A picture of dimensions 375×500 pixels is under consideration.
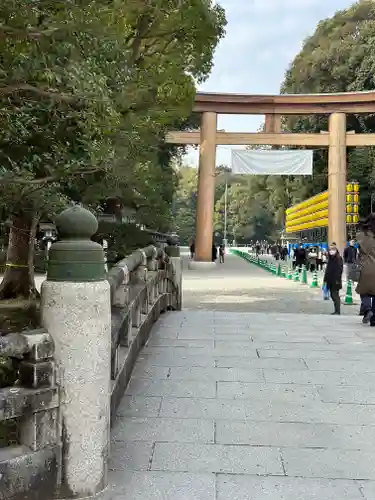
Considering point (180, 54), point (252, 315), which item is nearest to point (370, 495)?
point (252, 315)

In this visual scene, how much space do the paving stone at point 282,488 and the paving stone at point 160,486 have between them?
79 mm

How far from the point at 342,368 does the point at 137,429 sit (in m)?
2.41

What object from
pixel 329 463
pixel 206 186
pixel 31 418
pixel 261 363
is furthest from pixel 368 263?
pixel 206 186

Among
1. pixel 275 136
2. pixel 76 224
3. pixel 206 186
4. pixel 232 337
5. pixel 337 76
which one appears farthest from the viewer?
pixel 337 76

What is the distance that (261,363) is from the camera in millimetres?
5305

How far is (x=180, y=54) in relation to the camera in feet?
37.3

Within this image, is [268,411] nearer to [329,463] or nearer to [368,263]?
[329,463]

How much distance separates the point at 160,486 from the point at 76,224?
1.45 meters

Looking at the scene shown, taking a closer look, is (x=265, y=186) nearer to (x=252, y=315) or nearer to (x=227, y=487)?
(x=252, y=315)

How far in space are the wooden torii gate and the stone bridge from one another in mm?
19639

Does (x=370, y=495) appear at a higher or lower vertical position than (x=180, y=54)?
lower

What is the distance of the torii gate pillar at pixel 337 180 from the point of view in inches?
1017

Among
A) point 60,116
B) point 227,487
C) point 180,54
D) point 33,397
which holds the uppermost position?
point 180,54

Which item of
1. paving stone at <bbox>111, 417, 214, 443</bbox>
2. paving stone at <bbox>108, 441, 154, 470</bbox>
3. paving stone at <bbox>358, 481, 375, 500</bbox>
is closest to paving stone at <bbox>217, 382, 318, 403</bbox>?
paving stone at <bbox>111, 417, 214, 443</bbox>
